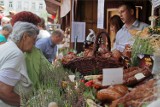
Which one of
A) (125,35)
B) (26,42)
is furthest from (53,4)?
(26,42)

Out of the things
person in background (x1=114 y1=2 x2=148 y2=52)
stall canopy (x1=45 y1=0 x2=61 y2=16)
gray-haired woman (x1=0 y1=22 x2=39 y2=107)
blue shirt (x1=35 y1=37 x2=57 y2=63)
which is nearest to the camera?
gray-haired woman (x1=0 y1=22 x2=39 y2=107)

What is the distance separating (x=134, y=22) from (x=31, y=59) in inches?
67.8

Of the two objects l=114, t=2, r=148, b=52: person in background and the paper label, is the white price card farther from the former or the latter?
l=114, t=2, r=148, b=52: person in background

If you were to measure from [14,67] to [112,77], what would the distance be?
0.85 m

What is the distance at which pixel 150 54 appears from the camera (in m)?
2.35

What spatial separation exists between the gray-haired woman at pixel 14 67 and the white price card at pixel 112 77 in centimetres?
71

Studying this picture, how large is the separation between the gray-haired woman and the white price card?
71cm

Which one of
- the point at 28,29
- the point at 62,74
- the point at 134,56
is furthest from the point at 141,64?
the point at 28,29

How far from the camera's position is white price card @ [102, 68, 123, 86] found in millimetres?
2070

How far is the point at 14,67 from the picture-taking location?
252 cm

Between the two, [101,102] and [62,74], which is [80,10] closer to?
[62,74]

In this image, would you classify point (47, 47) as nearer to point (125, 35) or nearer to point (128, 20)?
point (125, 35)

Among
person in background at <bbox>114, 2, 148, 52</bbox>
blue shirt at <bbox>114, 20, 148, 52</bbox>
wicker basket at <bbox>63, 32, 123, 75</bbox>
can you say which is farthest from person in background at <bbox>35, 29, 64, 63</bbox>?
wicker basket at <bbox>63, 32, 123, 75</bbox>

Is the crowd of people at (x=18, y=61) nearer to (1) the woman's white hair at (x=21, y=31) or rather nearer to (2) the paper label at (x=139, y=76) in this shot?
(1) the woman's white hair at (x=21, y=31)
